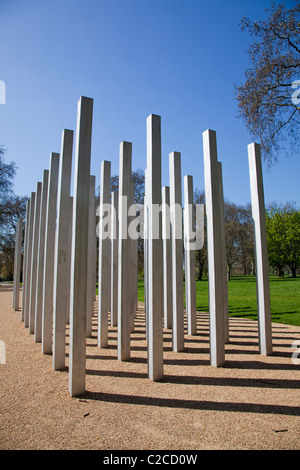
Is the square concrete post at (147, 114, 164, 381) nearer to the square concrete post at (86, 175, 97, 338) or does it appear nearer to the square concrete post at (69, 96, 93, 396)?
the square concrete post at (69, 96, 93, 396)

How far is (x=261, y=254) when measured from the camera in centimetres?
560

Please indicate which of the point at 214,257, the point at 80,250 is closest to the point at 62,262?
the point at 80,250

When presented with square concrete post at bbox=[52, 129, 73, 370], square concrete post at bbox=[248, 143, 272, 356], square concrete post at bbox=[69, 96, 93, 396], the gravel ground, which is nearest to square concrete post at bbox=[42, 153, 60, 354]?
the gravel ground

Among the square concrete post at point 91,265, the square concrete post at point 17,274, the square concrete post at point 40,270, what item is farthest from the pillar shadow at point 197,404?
the square concrete post at point 17,274

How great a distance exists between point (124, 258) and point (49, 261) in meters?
1.61

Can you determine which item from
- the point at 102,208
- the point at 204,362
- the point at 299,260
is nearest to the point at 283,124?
the point at 102,208

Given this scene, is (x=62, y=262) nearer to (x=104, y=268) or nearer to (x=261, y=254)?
(x=104, y=268)

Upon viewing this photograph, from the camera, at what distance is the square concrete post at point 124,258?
4.93 m

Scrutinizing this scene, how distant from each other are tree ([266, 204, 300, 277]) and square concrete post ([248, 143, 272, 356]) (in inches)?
1557

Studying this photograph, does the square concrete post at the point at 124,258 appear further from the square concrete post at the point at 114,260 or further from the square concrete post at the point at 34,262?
the square concrete post at the point at 34,262

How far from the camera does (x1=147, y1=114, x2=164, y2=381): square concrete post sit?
4.17 meters

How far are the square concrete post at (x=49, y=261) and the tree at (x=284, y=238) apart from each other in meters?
41.1

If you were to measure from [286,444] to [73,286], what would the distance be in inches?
105
